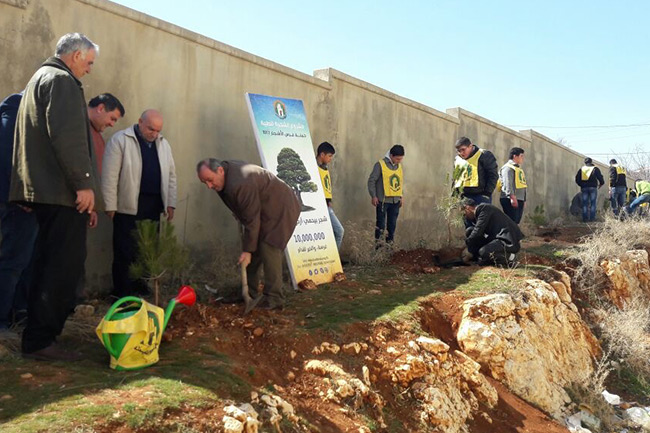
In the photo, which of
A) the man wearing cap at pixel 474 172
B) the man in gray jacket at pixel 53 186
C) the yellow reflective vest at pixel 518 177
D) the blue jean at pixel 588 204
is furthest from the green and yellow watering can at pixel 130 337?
the blue jean at pixel 588 204

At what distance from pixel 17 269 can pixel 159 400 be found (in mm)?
1663

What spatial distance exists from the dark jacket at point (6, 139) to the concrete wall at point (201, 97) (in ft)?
2.73

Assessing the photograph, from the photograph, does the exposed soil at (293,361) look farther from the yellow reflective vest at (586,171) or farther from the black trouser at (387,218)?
the yellow reflective vest at (586,171)

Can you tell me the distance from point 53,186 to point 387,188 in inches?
227

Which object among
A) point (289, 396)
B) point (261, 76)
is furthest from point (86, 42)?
point (261, 76)

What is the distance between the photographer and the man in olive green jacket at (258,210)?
4.89 m

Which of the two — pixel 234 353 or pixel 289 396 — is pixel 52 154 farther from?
pixel 289 396

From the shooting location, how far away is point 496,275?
7.25m

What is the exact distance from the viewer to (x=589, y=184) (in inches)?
640

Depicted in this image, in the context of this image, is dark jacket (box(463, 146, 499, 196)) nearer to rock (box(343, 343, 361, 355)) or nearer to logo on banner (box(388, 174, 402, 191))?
logo on banner (box(388, 174, 402, 191))

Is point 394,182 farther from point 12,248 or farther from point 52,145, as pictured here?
point 52,145

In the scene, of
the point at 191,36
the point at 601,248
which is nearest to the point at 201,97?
the point at 191,36

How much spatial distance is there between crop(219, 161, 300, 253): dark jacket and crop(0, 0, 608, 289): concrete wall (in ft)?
5.00

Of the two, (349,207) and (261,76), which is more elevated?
(261,76)
